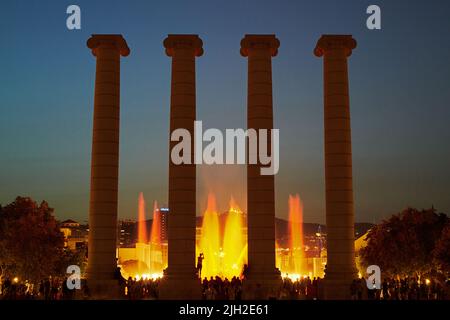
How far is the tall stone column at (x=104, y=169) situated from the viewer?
240ft

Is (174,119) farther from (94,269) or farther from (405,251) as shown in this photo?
(405,251)

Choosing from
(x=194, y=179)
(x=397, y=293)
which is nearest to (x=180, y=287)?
(x=194, y=179)

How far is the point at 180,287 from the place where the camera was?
71125 millimetres

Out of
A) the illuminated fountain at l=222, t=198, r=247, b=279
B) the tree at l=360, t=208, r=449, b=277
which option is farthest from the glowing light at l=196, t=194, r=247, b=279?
the tree at l=360, t=208, r=449, b=277

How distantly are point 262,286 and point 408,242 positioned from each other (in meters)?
42.2

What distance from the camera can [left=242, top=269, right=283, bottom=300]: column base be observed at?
69.9 m

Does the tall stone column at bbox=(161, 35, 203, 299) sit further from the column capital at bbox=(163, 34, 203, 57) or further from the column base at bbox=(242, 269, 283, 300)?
the column base at bbox=(242, 269, 283, 300)

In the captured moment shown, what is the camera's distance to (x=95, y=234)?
73500mm

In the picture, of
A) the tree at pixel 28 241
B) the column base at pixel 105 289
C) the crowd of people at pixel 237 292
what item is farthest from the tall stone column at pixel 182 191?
the tree at pixel 28 241

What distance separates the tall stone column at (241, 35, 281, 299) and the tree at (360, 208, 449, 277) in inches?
1406

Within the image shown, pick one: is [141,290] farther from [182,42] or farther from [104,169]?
[182,42]

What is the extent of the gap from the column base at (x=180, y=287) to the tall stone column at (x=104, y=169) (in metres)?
5.68
